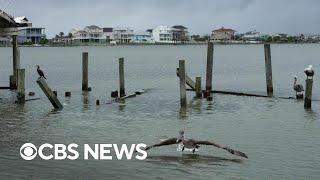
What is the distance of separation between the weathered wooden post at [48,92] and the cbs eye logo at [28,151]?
7980 millimetres

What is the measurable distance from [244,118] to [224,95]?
29.7ft

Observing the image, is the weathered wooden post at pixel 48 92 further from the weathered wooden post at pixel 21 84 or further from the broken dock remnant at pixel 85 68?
the broken dock remnant at pixel 85 68

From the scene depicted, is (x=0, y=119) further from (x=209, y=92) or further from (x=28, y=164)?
(x=209, y=92)

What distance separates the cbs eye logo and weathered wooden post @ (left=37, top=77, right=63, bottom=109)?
26.2 ft

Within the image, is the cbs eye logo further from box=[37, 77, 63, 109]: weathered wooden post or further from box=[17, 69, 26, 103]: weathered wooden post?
box=[17, 69, 26, 103]: weathered wooden post

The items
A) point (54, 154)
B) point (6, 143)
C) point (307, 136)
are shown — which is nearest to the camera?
point (54, 154)

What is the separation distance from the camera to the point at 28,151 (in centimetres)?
1816

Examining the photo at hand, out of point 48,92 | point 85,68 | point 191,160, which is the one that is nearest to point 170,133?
point 191,160

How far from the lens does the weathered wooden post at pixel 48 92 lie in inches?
1062

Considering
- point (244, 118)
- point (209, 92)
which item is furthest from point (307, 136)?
point (209, 92)

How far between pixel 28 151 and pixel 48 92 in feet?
31.0

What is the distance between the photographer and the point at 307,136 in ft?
69.3

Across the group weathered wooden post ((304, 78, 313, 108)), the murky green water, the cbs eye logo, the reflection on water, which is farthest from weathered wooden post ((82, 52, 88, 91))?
the reflection on water

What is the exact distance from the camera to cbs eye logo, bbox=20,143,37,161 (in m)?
17.4
